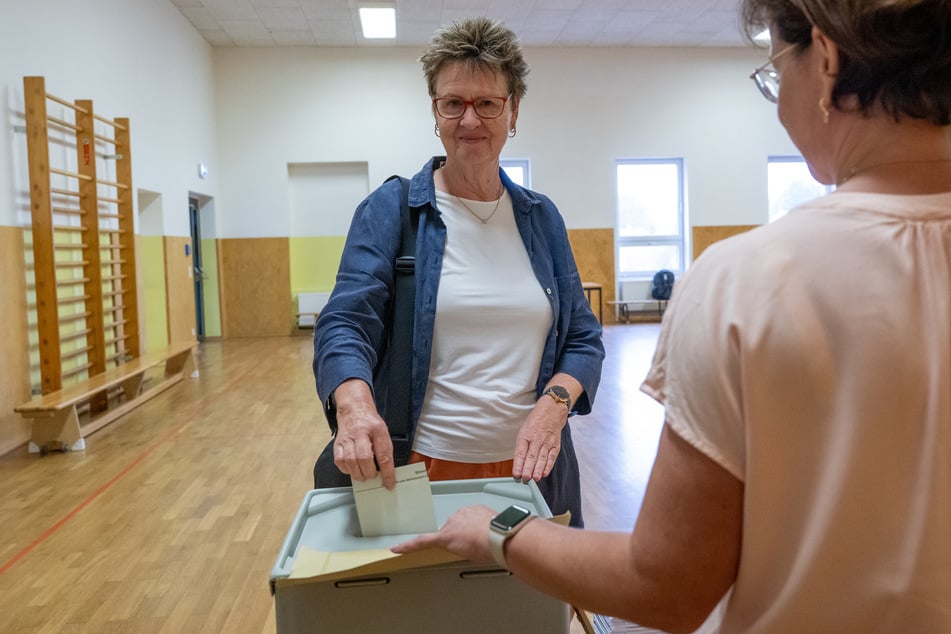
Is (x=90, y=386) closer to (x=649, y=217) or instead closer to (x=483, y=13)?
(x=483, y=13)

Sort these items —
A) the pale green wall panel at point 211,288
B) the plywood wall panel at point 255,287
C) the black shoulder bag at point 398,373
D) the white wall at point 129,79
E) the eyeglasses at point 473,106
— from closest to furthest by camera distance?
the black shoulder bag at point 398,373 → the eyeglasses at point 473,106 → the white wall at point 129,79 → the pale green wall panel at point 211,288 → the plywood wall panel at point 255,287

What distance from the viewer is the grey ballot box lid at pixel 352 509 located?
100 centimetres

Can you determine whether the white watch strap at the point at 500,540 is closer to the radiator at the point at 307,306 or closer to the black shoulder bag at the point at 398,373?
the black shoulder bag at the point at 398,373

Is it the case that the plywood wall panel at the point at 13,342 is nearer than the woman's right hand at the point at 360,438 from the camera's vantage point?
No

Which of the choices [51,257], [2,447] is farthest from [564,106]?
[2,447]

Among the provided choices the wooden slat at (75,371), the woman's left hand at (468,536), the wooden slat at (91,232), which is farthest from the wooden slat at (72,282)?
the woman's left hand at (468,536)

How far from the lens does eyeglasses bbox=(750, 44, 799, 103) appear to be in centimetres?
68

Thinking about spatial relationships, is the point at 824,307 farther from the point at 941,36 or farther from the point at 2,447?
the point at 2,447

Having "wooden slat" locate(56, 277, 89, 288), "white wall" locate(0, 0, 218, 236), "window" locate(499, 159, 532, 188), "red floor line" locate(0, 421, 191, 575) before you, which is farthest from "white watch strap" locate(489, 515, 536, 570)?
"window" locate(499, 159, 532, 188)

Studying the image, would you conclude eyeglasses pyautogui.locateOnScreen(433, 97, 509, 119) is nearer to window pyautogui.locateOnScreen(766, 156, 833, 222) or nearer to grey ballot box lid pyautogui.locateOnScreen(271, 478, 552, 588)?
grey ballot box lid pyautogui.locateOnScreen(271, 478, 552, 588)

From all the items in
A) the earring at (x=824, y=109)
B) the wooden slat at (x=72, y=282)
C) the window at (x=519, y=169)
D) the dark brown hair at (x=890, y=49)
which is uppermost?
the window at (x=519, y=169)

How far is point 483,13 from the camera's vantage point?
8914mm

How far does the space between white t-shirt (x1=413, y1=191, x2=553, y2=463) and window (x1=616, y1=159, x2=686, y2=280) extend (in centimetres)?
999

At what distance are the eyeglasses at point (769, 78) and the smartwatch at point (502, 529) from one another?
0.48m
